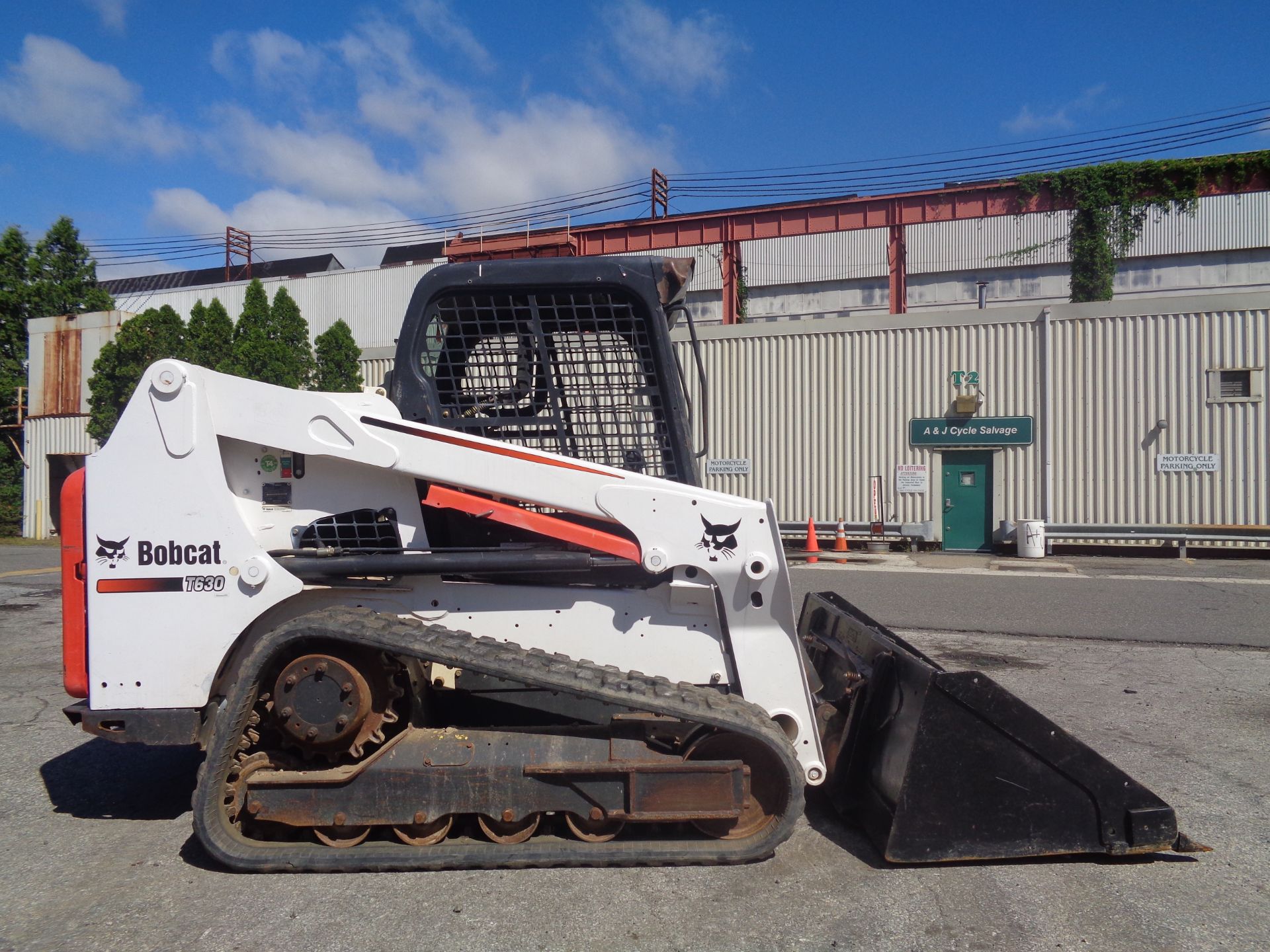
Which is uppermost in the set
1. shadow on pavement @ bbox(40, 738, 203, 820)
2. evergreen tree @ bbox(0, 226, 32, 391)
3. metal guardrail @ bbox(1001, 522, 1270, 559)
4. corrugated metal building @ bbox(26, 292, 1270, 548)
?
evergreen tree @ bbox(0, 226, 32, 391)

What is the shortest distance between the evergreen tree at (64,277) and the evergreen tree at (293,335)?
1341cm

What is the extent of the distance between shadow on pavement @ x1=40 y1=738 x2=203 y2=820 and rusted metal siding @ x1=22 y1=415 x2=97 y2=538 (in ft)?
78.8

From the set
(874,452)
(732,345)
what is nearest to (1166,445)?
(874,452)

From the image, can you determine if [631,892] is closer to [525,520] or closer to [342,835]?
[342,835]

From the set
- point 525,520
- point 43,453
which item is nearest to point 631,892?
point 525,520

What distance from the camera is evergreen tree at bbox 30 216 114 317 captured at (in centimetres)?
3111

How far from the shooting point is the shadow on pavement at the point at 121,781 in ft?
13.8

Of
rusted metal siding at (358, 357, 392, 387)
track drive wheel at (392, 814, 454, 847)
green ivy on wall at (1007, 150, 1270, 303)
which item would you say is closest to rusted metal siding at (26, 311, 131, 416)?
rusted metal siding at (358, 357, 392, 387)

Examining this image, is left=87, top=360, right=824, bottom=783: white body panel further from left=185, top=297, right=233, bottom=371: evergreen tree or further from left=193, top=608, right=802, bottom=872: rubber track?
left=185, top=297, right=233, bottom=371: evergreen tree

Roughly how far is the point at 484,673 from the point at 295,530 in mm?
1024

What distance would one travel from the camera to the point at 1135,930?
115 inches

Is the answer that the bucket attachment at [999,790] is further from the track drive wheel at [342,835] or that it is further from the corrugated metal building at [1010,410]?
the corrugated metal building at [1010,410]

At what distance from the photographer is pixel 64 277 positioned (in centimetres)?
3228

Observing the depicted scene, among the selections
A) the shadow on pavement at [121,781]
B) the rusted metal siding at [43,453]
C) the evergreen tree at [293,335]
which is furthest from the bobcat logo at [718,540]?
the rusted metal siding at [43,453]
